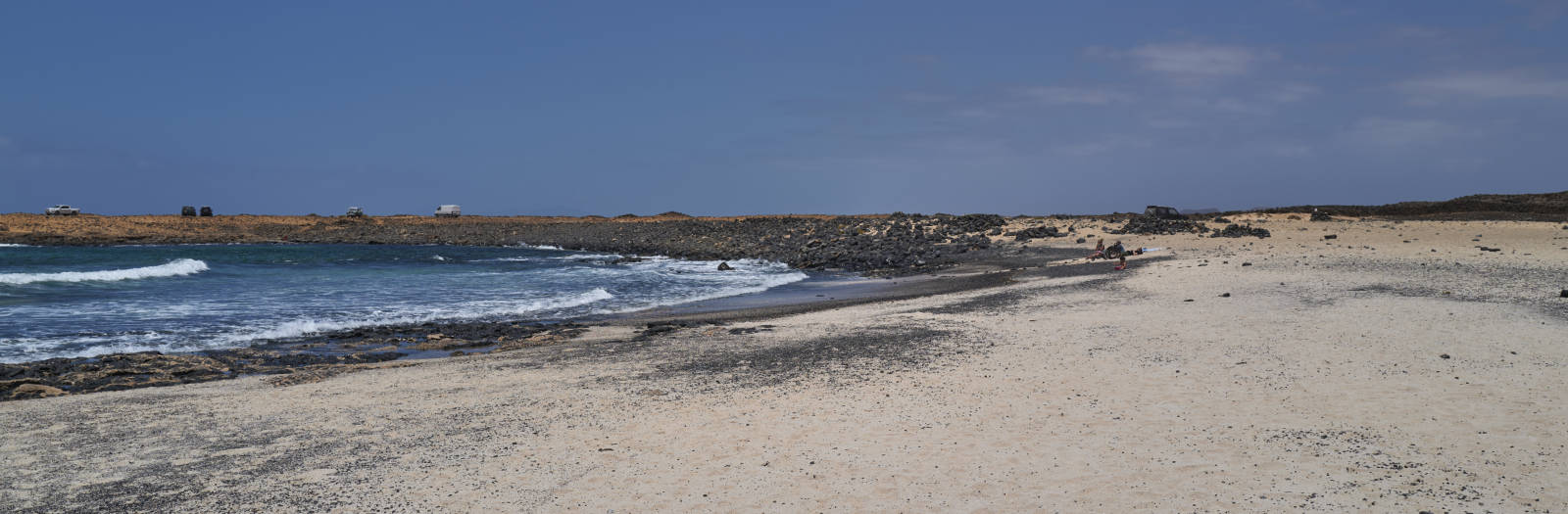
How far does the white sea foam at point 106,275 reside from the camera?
2677cm

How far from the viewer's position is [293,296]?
23844mm

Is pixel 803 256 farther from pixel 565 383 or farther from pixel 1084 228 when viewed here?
pixel 565 383

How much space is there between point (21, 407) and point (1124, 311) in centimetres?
1547

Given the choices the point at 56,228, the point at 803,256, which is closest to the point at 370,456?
the point at 803,256

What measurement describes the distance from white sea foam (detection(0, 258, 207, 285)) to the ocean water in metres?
0.05

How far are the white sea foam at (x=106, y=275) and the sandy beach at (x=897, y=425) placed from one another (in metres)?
22.1

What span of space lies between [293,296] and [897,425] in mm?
21414

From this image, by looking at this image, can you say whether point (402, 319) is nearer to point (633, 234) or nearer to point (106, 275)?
point (106, 275)

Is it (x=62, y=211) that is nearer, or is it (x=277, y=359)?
(x=277, y=359)

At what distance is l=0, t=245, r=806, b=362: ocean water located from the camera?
16.3 m

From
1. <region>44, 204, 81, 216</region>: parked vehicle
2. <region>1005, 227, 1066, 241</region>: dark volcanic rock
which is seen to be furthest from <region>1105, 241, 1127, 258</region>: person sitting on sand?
<region>44, 204, 81, 216</region>: parked vehicle

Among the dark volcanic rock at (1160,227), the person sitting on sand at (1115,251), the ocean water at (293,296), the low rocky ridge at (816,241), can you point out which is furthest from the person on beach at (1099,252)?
the ocean water at (293,296)

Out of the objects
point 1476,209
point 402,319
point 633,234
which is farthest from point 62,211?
point 1476,209

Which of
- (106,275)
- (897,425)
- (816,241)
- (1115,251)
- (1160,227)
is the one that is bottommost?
(897,425)
